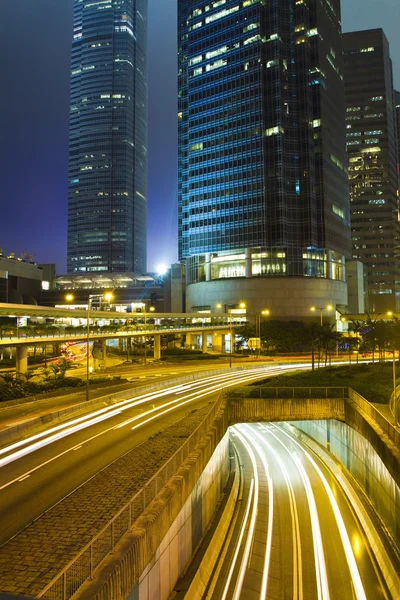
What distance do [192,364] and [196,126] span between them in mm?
96042

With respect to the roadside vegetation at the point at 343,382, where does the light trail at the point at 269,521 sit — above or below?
below

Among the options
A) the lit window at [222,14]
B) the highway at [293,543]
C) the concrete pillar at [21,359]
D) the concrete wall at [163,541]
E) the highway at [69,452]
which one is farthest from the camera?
the lit window at [222,14]

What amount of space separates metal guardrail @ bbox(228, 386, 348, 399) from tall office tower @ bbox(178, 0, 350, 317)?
280 feet

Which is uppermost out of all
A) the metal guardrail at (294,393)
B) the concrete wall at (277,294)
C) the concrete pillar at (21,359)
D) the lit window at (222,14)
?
the lit window at (222,14)

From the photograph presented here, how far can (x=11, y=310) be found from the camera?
146 ft

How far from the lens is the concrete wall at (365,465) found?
786 inches

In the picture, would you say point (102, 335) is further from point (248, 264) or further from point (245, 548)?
point (248, 264)

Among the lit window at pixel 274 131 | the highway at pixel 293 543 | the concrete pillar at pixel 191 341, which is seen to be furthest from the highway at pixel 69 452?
the lit window at pixel 274 131

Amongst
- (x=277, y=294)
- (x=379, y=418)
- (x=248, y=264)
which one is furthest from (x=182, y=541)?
(x=248, y=264)

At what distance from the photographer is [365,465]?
25438 millimetres

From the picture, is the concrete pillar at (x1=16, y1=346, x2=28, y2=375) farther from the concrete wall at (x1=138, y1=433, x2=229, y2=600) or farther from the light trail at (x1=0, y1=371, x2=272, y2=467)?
the concrete wall at (x1=138, y1=433, x2=229, y2=600)

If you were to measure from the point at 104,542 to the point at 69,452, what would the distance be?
32.0ft

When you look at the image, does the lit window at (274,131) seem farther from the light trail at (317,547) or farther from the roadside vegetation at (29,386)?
the light trail at (317,547)

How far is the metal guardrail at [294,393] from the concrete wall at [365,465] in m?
2.57
